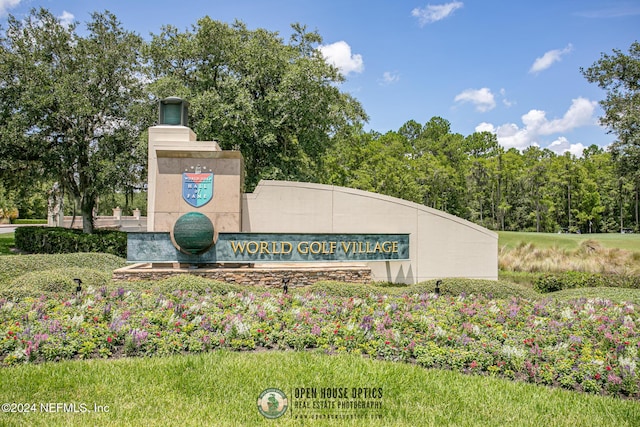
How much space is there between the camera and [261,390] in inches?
179

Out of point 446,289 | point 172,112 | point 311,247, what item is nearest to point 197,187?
point 172,112

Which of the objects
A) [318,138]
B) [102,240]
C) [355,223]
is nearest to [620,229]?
[318,138]

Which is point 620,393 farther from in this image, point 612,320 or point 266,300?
point 266,300

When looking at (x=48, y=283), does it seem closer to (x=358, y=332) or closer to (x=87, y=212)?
(x=358, y=332)

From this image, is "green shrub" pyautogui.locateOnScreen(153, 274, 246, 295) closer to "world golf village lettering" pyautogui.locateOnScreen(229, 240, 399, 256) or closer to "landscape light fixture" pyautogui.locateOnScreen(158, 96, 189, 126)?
"world golf village lettering" pyautogui.locateOnScreen(229, 240, 399, 256)

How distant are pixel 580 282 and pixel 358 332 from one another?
11162 mm

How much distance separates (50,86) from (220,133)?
7634 millimetres

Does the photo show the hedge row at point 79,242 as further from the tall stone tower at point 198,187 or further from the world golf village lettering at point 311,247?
the world golf village lettering at point 311,247

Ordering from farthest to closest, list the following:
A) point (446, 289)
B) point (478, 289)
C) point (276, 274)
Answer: point (276, 274) < point (446, 289) < point (478, 289)

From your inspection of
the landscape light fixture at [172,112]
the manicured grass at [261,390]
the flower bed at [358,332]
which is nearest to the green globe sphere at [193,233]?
the landscape light fixture at [172,112]

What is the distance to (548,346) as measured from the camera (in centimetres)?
576

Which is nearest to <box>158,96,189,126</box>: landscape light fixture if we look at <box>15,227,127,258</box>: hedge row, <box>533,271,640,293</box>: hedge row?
<box>15,227,127,258</box>: hedge row

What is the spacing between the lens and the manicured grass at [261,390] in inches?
157

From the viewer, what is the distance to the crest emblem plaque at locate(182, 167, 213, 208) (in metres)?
12.1
